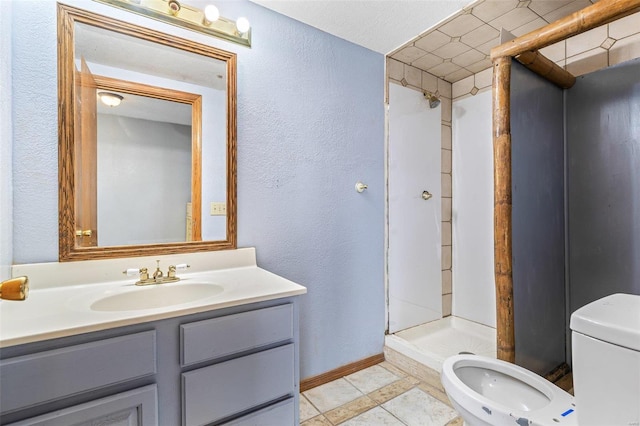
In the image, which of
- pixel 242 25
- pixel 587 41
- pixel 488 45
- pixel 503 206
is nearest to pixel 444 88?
pixel 488 45

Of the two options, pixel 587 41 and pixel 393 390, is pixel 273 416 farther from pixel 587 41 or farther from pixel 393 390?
pixel 587 41

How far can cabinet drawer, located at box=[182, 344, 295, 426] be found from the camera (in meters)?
0.90

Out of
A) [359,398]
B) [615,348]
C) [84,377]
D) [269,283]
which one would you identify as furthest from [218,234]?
[615,348]

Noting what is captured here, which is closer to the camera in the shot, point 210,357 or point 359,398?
point 210,357

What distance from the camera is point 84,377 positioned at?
2.49 feet

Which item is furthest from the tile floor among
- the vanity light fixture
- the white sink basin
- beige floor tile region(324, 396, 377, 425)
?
the vanity light fixture

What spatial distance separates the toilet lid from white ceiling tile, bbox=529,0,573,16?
1.56 meters

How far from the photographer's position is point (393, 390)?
173 centimetres

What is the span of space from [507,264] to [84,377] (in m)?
1.55

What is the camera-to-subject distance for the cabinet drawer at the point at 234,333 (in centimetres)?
90

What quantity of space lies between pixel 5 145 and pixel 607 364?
1.94m

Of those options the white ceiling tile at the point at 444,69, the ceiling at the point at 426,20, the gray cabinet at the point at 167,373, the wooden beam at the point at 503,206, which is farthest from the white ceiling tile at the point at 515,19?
the gray cabinet at the point at 167,373

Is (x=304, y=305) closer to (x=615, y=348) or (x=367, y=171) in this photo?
(x=367, y=171)

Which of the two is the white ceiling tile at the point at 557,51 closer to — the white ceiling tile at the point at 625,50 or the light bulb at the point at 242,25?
the white ceiling tile at the point at 625,50
